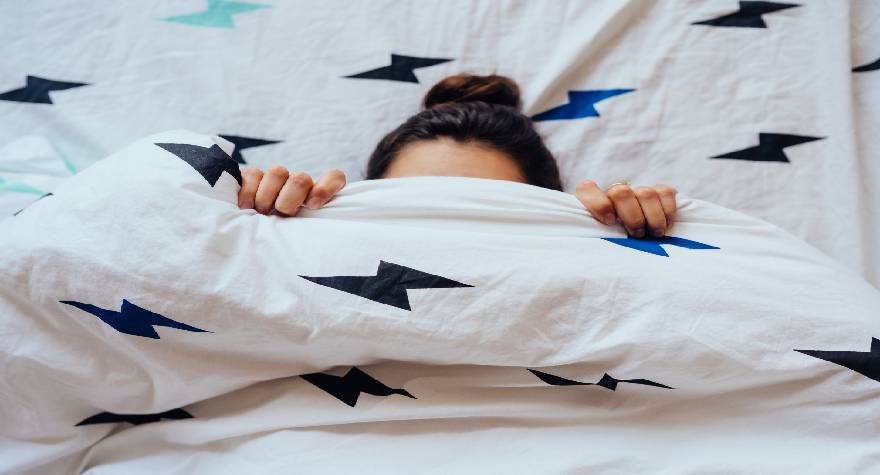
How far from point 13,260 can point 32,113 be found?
20.0 inches

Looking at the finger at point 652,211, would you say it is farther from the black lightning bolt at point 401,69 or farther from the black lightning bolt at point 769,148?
the black lightning bolt at point 401,69

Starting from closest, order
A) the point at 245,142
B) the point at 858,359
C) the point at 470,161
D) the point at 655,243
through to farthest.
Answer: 1. the point at 858,359
2. the point at 655,243
3. the point at 470,161
4. the point at 245,142

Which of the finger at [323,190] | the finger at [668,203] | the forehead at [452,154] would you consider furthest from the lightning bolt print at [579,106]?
the finger at [323,190]

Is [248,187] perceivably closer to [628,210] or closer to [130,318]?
[130,318]

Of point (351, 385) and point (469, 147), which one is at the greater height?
point (469, 147)

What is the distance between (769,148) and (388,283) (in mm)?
629

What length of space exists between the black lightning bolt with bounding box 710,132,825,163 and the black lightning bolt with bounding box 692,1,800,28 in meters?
0.19

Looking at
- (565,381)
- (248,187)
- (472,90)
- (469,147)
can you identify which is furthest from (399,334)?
(472,90)

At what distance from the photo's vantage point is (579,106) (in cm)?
100

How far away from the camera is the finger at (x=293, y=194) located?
0.67 metres

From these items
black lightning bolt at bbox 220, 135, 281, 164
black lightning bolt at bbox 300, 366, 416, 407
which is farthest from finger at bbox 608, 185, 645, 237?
black lightning bolt at bbox 220, 135, 281, 164

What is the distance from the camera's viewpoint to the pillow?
0.55 metres

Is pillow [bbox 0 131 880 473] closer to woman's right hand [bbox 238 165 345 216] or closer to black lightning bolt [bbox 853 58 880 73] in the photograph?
woman's right hand [bbox 238 165 345 216]

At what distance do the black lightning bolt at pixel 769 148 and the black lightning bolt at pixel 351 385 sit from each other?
1.96 ft
